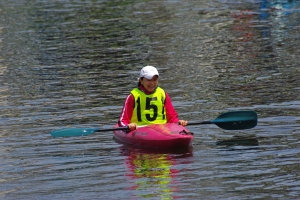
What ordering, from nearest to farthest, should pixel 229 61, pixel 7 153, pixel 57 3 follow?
pixel 7 153 < pixel 229 61 < pixel 57 3

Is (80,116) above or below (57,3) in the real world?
below

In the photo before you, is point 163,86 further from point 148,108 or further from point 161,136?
point 161,136

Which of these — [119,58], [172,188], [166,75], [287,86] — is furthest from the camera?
[119,58]

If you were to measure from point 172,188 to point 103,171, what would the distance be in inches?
62.4

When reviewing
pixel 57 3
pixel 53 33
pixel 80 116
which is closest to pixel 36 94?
pixel 80 116

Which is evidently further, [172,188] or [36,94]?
[36,94]

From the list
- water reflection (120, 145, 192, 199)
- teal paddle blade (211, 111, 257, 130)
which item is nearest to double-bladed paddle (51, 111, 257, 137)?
teal paddle blade (211, 111, 257, 130)

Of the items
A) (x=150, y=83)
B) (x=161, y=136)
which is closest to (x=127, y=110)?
(x=150, y=83)

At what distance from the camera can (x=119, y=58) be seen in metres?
24.1

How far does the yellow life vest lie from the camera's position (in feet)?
45.0

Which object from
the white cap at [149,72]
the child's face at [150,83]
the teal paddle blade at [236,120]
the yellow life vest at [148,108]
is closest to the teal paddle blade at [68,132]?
the yellow life vest at [148,108]

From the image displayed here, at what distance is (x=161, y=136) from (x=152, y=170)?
4.53 ft

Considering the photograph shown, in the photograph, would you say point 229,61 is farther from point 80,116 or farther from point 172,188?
point 172,188

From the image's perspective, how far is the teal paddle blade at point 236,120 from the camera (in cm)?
1384
